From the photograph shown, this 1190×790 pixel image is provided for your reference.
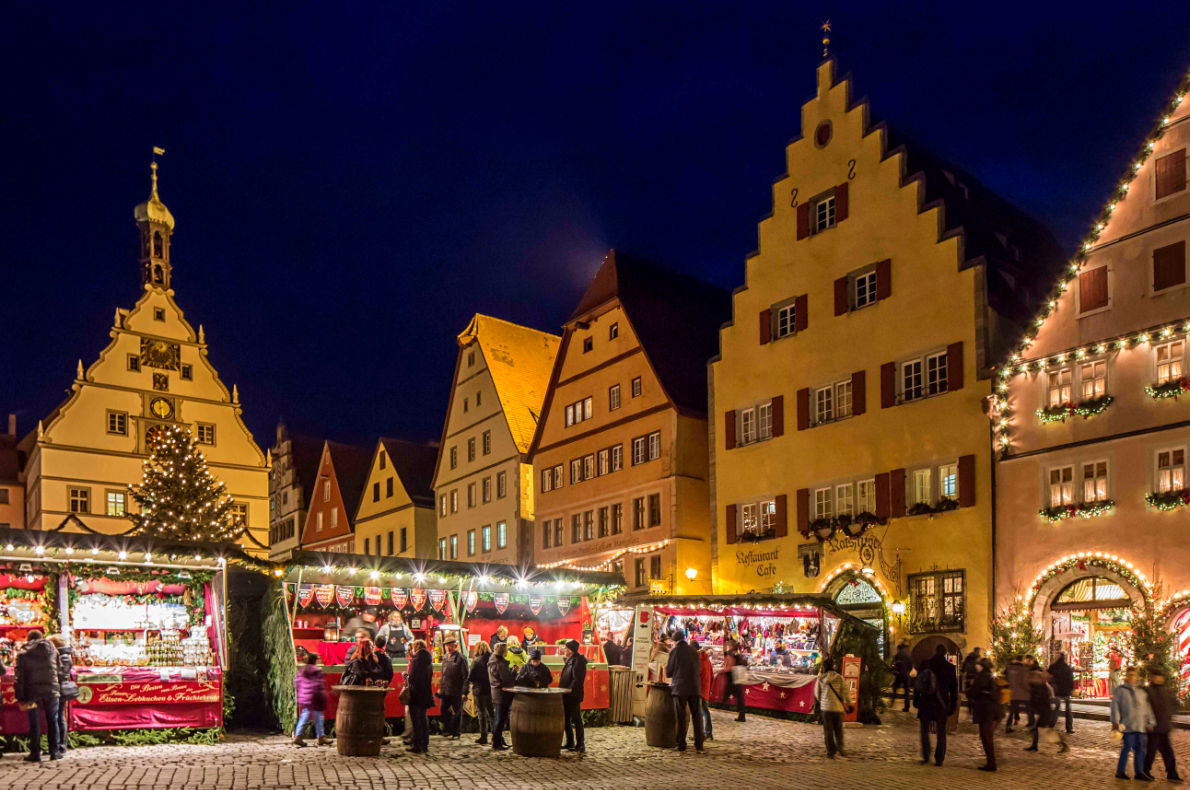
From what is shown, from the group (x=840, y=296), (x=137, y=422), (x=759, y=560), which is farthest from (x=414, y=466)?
(x=840, y=296)

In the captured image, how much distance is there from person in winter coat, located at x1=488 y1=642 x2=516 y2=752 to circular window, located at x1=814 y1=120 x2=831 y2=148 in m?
20.3

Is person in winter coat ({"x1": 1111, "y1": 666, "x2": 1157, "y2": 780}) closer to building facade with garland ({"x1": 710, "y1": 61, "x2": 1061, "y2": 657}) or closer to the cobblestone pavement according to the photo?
the cobblestone pavement

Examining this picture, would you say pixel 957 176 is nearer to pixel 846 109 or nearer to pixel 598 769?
pixel 846 109

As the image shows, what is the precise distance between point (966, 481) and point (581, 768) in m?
16.0

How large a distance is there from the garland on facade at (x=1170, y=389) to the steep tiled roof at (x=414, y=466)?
111 feet

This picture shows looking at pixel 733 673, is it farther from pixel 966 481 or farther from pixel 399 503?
pixel 399 503

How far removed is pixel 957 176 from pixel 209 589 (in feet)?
80.5

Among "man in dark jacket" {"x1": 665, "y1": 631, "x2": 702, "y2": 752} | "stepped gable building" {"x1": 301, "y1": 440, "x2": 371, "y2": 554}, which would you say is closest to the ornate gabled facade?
"stepped gable building" {"x1": 301, "y1": 440, "x2": 371, "y2": 554}

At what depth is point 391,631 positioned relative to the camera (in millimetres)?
20219

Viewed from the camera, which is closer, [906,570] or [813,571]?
[906,570]

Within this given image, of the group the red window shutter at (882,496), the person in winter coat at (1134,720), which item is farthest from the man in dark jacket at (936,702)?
the red window shutter at (882,496)

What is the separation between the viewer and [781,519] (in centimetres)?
3291

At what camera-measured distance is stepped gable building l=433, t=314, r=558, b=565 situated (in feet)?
147

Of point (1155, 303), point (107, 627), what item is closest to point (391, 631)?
point (107, 627)
